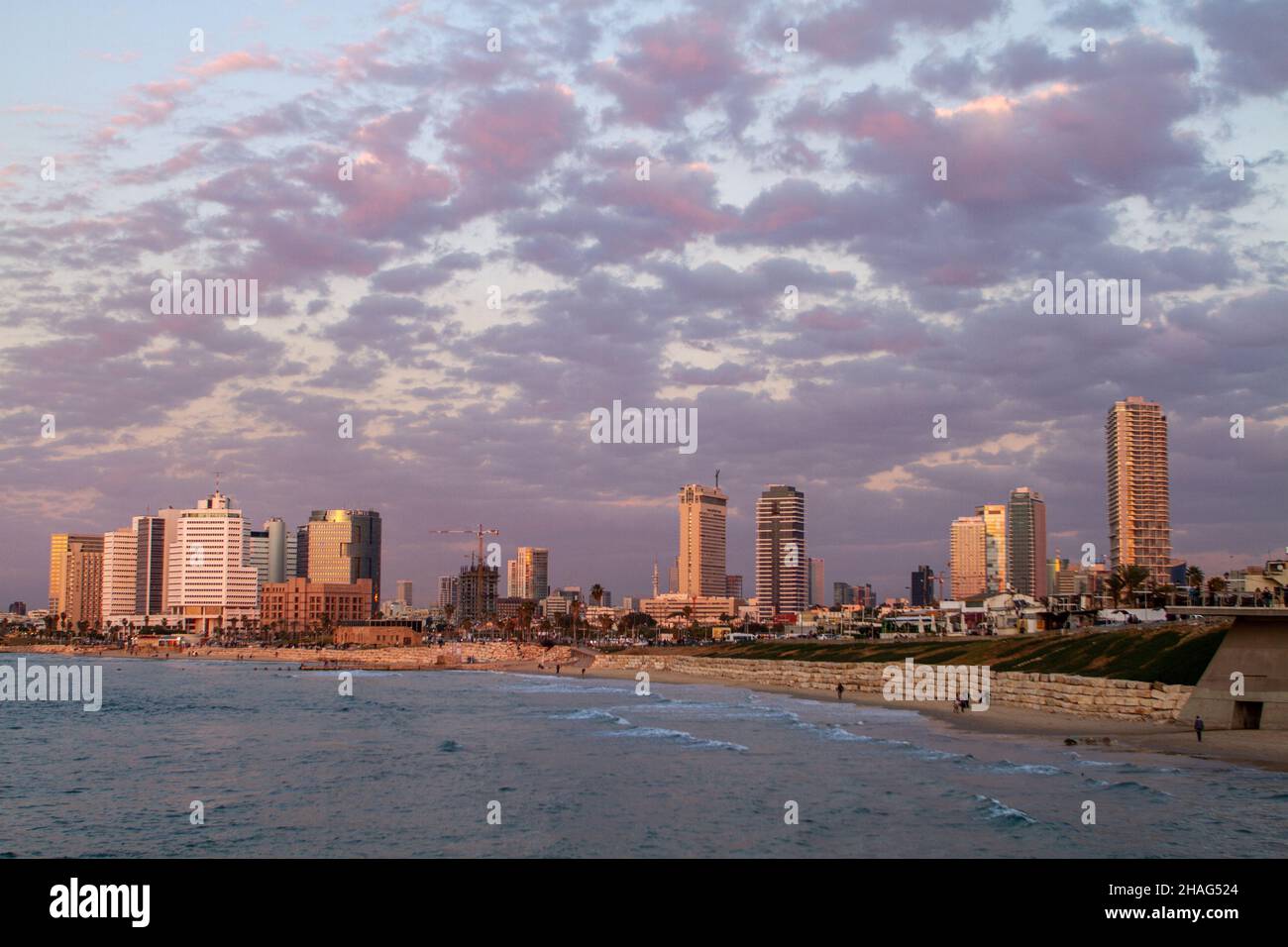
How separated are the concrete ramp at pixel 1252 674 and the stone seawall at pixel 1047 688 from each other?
8.17ft

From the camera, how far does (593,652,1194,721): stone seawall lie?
5491 cm

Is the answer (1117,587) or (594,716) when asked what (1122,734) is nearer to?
(594,716)

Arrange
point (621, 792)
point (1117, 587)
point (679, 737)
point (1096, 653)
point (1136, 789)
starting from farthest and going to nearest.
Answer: point (1117, 587), point (1096, 653), point (679, 737), point (621, 792), point (1136, 789)

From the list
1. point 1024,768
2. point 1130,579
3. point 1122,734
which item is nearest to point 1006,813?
point 1024,768

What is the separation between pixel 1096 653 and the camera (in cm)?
6875

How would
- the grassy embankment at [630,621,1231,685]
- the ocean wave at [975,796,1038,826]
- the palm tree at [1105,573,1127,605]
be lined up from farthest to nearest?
the palm tree at [1105,573,1127,605]
the grassy embankment at [630,621,1231,685]
the ocean wave at [975,796,1038,826]

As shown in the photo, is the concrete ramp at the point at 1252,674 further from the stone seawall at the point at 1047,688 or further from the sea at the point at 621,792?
the sea at the point at 621,792
